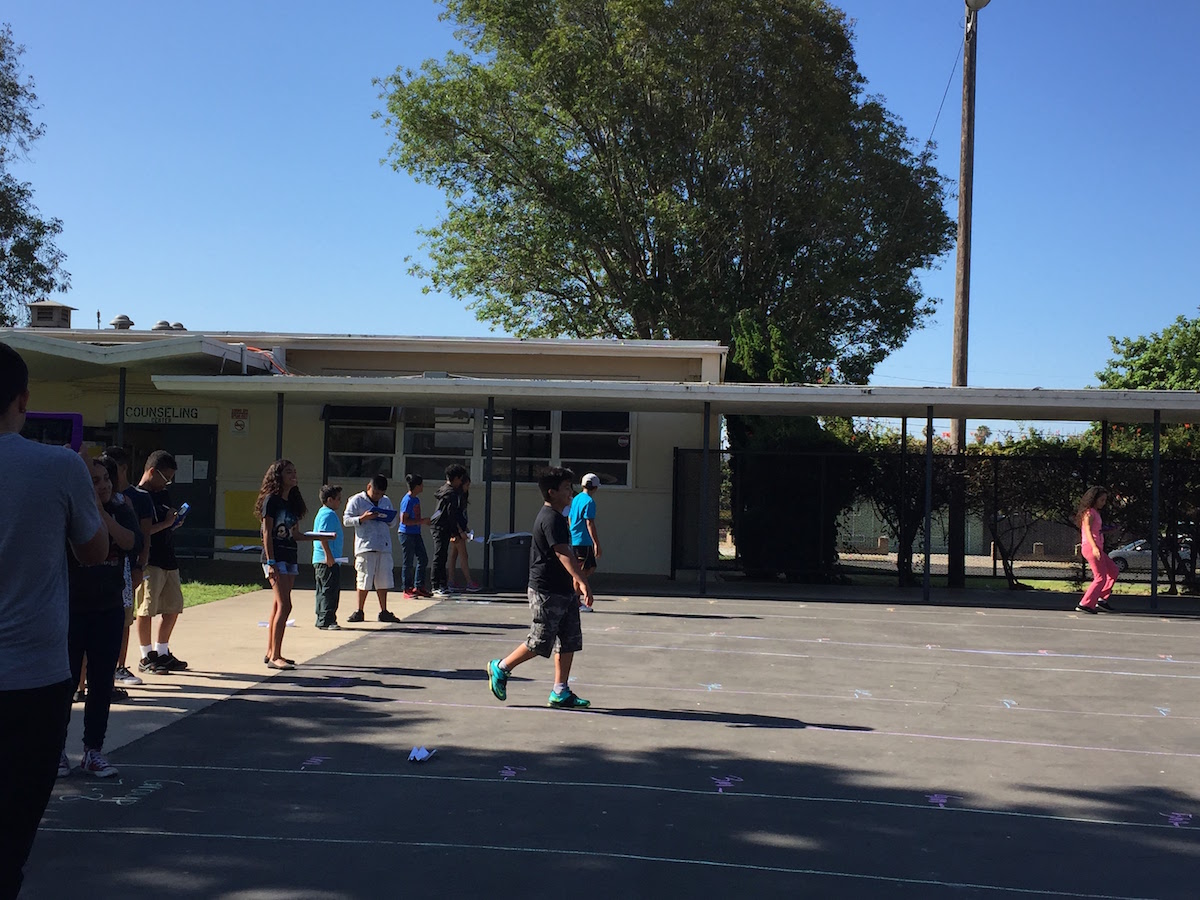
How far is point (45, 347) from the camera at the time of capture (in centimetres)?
1466

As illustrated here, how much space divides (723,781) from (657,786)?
427mm

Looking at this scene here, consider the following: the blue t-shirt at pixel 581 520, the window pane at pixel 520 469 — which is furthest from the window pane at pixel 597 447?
the blue t-shirt at pixel 581 520

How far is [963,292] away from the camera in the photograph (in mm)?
20188

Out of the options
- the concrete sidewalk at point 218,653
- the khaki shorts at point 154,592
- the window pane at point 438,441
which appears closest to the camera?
the concrete sidewalk at point 218,653

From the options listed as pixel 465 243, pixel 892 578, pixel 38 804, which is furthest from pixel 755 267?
pixel 38 804

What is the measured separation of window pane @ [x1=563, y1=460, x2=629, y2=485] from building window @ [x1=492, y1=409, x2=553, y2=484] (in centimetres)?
52

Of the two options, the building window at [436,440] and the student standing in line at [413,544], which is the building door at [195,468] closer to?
the building window at [436,440]

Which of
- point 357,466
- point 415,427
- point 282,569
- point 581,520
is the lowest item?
point 282,569

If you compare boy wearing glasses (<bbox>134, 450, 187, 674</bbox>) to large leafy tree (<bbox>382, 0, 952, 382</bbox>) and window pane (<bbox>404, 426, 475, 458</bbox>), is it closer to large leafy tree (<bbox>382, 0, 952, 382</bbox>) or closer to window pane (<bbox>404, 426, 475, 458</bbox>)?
window pane (<bbox>404, 426, 475, 458</bbox>)

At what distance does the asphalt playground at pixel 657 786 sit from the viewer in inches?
195

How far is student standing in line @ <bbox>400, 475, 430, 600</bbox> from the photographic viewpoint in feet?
46.6

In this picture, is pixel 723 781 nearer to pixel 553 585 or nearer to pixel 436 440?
pixel 553 585

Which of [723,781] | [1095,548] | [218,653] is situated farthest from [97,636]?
[1095,548]

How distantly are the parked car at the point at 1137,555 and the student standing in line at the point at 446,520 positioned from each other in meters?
12.1
